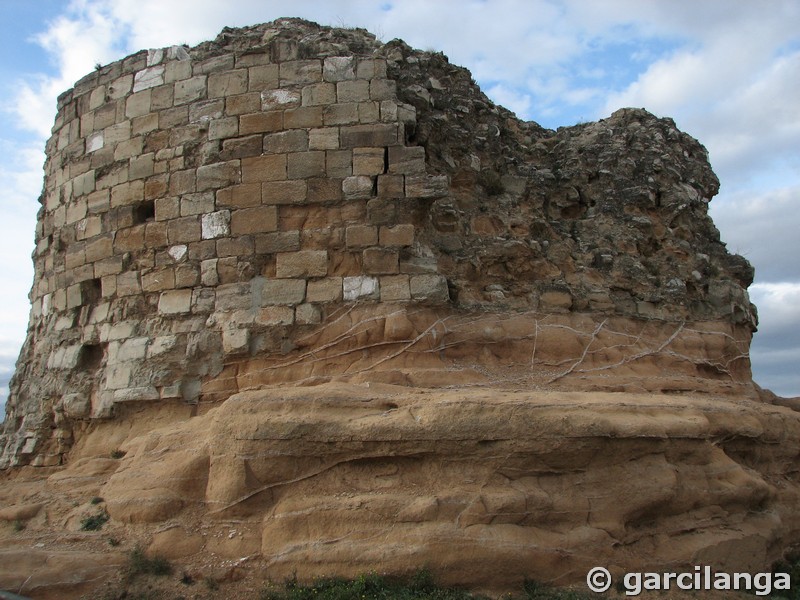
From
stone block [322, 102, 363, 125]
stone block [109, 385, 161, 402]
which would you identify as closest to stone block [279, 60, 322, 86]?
stone block [322, 102, 363, 125]

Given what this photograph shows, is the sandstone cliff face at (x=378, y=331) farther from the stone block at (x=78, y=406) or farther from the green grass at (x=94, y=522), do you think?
the green grass at (x=94, y=522)

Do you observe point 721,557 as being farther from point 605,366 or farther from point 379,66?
point 379,66

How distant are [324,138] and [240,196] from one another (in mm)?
931

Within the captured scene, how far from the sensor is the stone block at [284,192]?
673 centimetres

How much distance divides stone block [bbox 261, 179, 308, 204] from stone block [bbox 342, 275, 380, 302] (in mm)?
890

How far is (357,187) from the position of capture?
6.66 m

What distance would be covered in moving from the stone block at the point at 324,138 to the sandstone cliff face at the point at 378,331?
0.09 ft

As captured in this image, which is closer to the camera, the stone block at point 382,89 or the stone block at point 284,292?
the stone block at point 284,292

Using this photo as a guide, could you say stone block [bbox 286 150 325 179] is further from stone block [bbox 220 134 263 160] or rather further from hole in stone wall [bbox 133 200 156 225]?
hole in stone wall [bbox 133 200 156 225]

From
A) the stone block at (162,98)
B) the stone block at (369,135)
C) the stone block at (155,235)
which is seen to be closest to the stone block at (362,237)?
the stone block at (369,135)

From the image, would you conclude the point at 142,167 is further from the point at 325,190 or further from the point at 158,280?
the point at 325,190

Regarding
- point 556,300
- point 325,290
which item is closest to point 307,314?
point 325,290

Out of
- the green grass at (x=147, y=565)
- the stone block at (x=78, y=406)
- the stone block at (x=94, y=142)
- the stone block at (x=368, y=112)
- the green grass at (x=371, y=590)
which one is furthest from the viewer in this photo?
the stone block at (x=94, y=142)

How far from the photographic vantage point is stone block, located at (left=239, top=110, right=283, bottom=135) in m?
6.96
